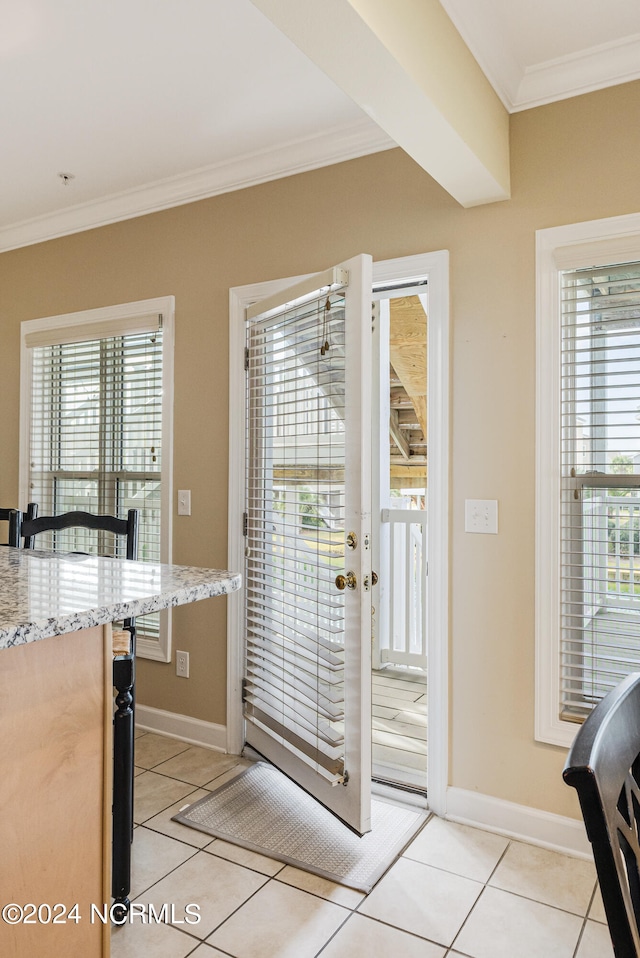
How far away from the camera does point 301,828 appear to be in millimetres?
2340

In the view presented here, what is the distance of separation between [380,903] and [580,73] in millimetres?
2634

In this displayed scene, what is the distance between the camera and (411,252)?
251 centimetres

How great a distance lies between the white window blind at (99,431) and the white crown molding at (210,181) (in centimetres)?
54

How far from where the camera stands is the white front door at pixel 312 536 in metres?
2.21

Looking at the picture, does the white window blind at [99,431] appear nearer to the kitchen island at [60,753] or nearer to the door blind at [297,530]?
the door blind at [297,530]

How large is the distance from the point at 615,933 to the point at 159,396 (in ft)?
9.67

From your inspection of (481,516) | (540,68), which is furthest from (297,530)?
(540,68)

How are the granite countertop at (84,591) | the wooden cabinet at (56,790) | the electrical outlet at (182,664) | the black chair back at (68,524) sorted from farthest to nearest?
the electrical outlet at (182,664) < the black chair back at (68,524) < the wooden cabinet at (56,790) < the granite countertop at (84,591)

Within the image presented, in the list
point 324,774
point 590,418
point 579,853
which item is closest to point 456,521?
point 590,418

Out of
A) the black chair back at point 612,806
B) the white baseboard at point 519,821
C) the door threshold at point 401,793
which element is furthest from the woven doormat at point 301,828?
the black chair back at point 612,806

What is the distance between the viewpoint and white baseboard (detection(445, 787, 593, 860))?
7.15 ft

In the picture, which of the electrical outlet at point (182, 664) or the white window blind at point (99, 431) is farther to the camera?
the white window blind at point (99, 431)

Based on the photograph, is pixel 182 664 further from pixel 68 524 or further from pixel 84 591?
pixel 84 591

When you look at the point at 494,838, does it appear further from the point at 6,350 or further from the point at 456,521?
the point at 6,350
